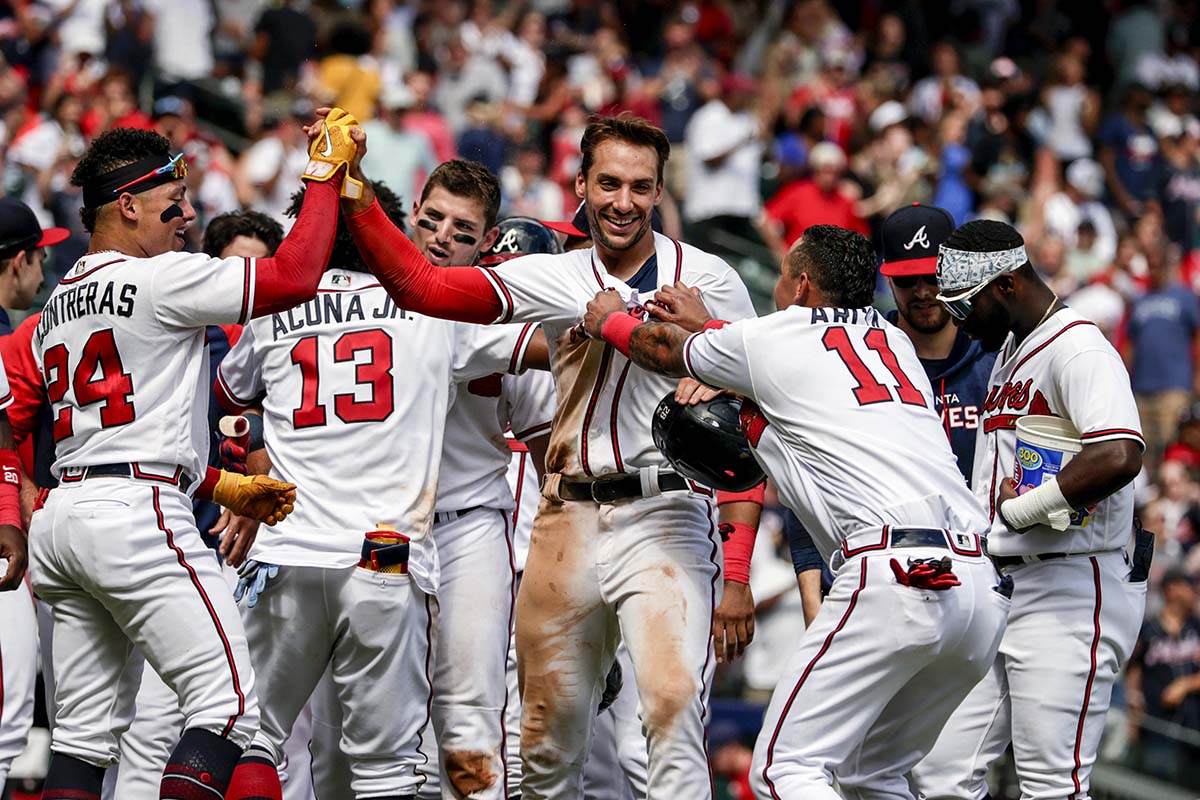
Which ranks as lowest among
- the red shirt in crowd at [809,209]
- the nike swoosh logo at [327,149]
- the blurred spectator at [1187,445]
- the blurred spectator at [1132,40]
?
the blurred spectator at [1187,445]

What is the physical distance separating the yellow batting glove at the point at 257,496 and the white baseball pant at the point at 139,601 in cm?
19

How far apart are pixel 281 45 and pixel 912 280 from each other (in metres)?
11.0

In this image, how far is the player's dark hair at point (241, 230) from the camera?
7.95 m

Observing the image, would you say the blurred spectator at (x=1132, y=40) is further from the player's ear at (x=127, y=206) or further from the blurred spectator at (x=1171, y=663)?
the player's ear at (x=127, y=206)

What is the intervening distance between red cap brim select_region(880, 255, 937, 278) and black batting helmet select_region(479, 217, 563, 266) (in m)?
1.59

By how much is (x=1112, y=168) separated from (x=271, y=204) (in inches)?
406

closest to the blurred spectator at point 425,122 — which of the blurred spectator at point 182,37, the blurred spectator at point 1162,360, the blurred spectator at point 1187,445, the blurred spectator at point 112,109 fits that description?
the blurred spectator at point 182,37

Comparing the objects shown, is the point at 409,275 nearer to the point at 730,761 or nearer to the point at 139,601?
the point at 139,601

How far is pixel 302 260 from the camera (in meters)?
6.04

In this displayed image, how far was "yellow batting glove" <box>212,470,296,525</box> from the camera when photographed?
6191 mm

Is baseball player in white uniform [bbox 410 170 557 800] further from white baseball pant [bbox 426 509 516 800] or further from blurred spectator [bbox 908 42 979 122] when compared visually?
blurred spectator [bbox 908 42 979 122]

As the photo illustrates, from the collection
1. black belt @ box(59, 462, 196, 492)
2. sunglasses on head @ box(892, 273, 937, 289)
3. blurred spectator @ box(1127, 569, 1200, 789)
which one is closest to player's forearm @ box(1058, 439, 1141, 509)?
sunglasses on head @ box(892, 273, 937, 289)

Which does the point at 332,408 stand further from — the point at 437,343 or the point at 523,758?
the point at 523,758

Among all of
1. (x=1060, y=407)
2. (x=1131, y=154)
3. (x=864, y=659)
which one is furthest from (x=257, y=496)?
(x=1131, y=154)
